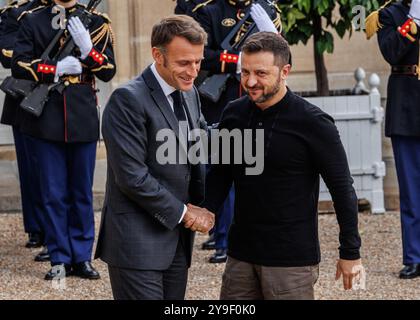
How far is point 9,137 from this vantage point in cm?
1023

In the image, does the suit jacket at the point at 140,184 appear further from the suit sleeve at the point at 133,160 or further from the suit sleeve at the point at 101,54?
the suit sleeve at the point at 101,54

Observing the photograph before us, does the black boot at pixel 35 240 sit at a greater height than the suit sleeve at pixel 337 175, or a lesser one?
lesser

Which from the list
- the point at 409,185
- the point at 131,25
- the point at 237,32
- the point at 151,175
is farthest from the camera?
the point at 131,25

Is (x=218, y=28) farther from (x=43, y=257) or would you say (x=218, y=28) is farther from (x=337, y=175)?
(x=337, y=175)

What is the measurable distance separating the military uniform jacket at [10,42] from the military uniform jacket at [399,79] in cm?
260

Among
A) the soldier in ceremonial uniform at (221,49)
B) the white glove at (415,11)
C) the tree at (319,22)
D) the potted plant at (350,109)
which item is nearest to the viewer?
the white glove at (415,11)

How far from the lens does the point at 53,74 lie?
7379 millimetres

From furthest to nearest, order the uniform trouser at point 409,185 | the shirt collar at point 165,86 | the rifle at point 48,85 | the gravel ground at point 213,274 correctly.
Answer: the uniform trouser at point 409,185 < the rifle at point 48,85 < the gravel ground at point 213,274 < the shirt collar at point 165,86

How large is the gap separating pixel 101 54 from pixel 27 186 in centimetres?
173

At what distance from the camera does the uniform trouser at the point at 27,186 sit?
8617 mm

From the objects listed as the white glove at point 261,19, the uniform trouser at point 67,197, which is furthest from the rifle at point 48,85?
the white glove at point 261,19

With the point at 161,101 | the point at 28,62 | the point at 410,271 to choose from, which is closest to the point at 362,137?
the point at 410,271

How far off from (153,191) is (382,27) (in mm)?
3149

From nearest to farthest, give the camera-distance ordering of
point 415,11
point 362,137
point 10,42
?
point 415,11 < point 10,42 < point 362,137
